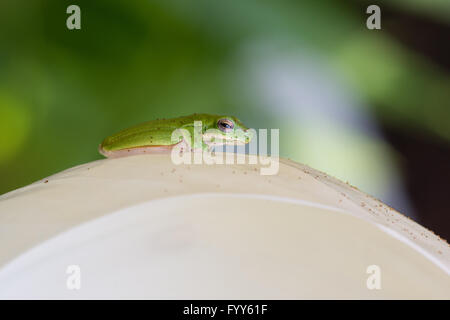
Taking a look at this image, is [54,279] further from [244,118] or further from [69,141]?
[244,118]

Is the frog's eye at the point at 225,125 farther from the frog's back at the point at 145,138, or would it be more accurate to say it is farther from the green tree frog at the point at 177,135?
the frog's back at the point at 145,138

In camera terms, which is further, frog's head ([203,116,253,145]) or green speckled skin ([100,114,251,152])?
frog's head ([203,116,253,145])

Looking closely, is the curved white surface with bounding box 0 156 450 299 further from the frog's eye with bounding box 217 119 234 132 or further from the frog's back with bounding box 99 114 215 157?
the frog's eye with bounding box 217 119 234 132

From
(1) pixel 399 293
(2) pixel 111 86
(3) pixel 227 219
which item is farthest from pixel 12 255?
(2) pixel 111 86

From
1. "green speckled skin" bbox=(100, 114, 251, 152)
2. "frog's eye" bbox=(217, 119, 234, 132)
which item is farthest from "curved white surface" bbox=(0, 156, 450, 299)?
"frog's eye" bbox=(217, 119, 234, 132)

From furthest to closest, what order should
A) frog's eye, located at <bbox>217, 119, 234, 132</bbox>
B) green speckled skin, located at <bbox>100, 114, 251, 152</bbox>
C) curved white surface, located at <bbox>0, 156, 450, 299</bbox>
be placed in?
frog's eye, located at <bbox>217, 119, 234, 132</bbox>, green speckled skin, located at <bbox>100, 114, 251, 152</bbox>, curved white surface, located at <bbox>0, 156, 450, 299</bbox>

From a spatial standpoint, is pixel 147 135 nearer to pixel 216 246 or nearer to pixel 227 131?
pixel 227 131

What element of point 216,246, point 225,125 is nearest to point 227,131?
point 225,125

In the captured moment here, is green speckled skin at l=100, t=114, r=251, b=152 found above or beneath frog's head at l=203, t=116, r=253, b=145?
beneath
